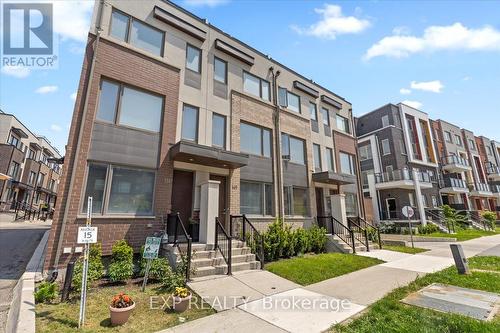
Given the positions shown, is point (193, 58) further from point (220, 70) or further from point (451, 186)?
point (451, 186)

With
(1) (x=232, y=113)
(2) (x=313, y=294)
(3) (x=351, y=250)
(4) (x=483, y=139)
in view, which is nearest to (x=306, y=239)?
(3) (x=351, y=250)

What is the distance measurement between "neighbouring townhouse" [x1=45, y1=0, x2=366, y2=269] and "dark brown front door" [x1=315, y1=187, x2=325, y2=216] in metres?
0.08

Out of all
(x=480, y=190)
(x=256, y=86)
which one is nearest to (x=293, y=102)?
(x=256, y=86)

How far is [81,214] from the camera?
7.24 meters

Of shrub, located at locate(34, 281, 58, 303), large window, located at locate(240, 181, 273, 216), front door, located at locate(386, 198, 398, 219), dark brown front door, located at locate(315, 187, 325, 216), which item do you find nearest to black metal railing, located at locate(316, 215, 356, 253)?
dark brown front door, located at locate(315, 187, 325, 216)

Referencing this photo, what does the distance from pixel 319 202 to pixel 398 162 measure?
17596 mm

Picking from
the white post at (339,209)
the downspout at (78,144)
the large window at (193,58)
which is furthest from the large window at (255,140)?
the downspout at (78,144)

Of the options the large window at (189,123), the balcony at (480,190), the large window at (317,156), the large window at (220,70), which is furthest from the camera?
the balcony at (480,190)

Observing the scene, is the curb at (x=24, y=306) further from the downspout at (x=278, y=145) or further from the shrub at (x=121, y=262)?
the downspout at (x=278, y=145)

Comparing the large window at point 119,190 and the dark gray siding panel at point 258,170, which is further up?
the dark gray siding panel at point 258,170

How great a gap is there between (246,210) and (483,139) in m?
53.5

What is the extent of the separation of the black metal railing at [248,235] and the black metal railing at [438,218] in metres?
23.9

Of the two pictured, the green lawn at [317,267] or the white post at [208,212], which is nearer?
the green lawn at [317,267]

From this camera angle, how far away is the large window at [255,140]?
12258 millimetres
